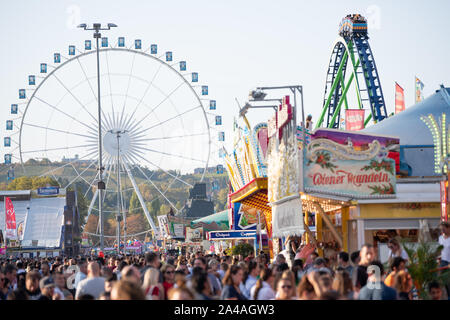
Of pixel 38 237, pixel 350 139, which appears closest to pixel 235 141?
pixel 350 139

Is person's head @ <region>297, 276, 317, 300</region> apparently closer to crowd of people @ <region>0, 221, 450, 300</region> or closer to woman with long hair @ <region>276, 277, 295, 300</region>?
crowd of people @ <region>0, 221, 450, 300</region>

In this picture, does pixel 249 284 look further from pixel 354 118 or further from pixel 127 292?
pixel 354 118

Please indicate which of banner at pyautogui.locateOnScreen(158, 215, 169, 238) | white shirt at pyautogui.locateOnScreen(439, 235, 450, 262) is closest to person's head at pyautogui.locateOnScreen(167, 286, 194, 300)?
white shirt at pyautogui.locateOnScreen(439, 235, 450, 262)

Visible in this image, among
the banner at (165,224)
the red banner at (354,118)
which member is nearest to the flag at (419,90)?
the red banner at (354,118)

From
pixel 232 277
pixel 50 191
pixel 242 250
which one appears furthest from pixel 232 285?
pixel 50 191

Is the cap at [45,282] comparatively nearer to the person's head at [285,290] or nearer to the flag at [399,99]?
the person's head at [285,290]

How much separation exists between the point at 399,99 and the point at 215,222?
20.6 metres

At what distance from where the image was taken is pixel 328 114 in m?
57.6

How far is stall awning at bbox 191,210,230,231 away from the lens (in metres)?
55.6

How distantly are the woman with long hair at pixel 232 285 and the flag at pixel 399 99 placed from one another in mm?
31510

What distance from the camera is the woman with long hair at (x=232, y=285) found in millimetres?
9821

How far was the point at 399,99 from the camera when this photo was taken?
4091 centimetres
